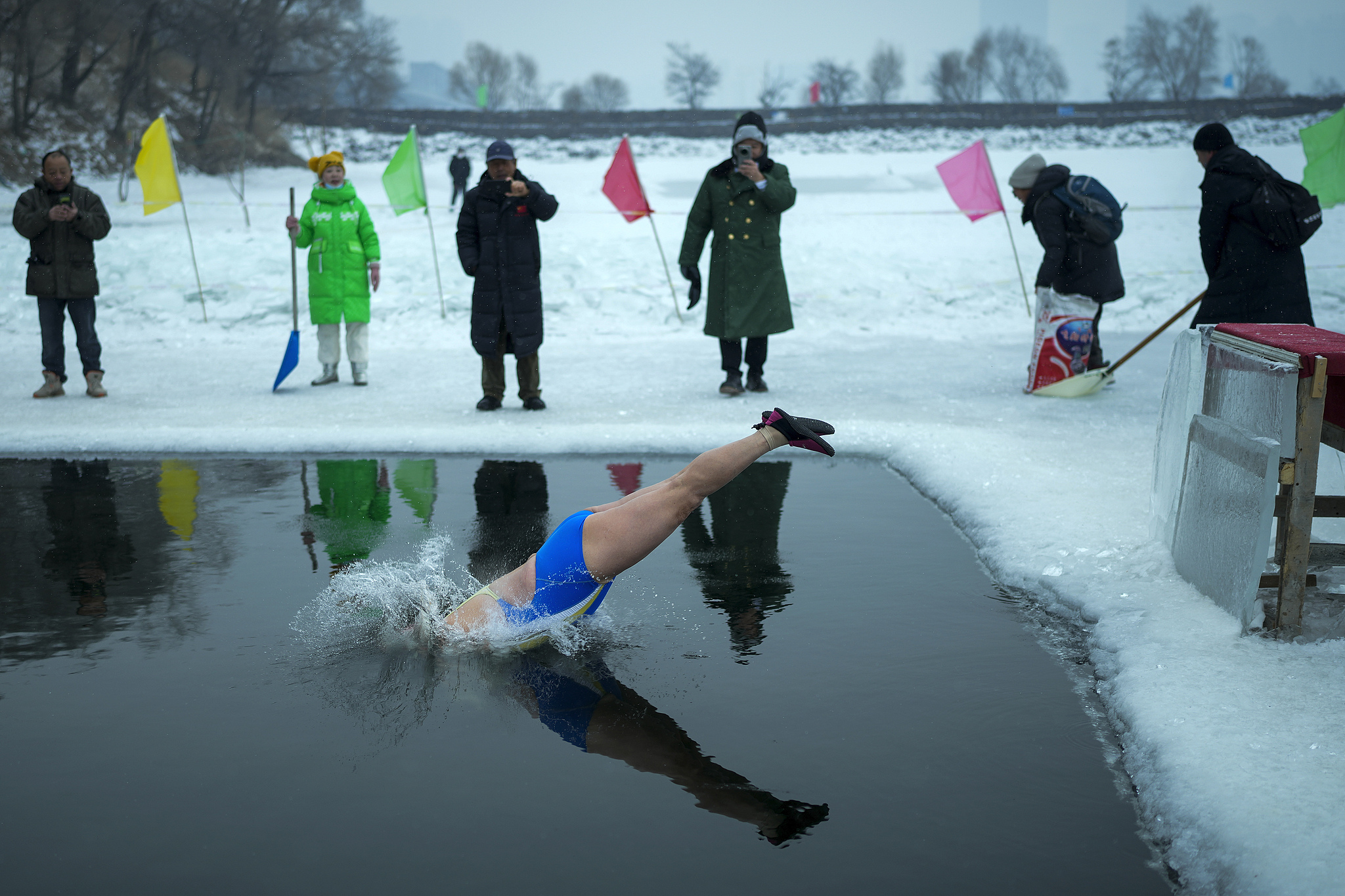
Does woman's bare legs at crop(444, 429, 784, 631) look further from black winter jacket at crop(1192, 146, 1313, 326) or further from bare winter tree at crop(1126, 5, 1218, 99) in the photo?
bare winter tree at crop(1126, 5, 1218, 99)

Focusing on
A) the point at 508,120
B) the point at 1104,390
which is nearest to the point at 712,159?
the point at 508,120

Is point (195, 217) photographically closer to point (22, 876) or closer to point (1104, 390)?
point (1104, 390)

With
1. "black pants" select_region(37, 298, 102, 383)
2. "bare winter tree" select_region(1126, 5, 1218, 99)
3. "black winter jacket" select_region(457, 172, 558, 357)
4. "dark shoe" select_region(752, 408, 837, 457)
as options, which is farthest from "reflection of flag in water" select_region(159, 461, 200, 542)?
"bare winter tree" select_region(1126, 5, 1218, 99)

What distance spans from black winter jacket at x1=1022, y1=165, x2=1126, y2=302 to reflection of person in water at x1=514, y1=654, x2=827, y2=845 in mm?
5327

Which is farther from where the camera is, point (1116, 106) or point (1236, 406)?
point (1116, 106)

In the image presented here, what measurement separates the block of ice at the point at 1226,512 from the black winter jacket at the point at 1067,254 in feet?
12.9

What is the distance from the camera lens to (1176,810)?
2363 millimetres

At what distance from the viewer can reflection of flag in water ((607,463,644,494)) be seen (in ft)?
17.7

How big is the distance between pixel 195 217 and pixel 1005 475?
1855cm

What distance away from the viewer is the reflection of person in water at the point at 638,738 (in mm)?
2418

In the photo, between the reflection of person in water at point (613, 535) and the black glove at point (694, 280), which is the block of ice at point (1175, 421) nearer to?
the reflection of person in water at point (613, 535)

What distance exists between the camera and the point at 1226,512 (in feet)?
10.8

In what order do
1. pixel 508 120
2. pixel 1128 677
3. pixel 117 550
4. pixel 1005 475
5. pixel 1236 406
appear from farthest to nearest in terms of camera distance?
pixel 508 120
pixel 1005 475
pixel 117 550
pixel 1236 406
pixel 1128 677

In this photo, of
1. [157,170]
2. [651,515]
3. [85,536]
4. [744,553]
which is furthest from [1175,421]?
[157,170]
